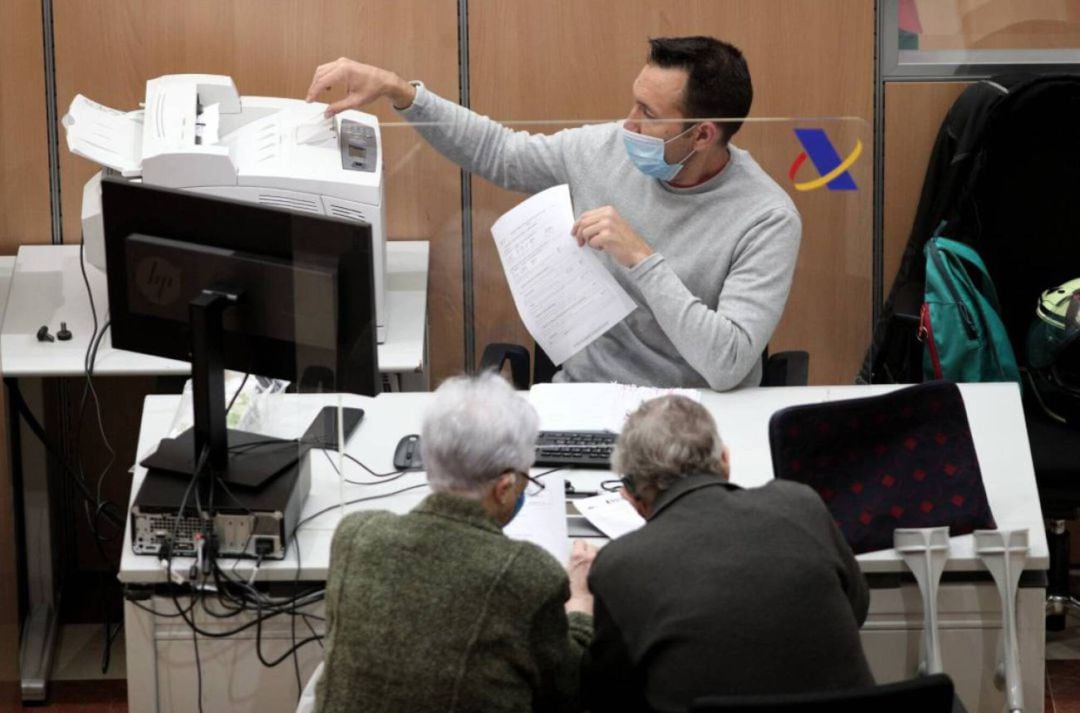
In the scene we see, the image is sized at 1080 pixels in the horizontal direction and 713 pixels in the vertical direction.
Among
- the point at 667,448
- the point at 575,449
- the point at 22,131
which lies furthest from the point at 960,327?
the point at 22,131

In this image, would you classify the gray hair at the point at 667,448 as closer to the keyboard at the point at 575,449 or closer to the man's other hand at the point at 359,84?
the keyboard at the point at 575,449

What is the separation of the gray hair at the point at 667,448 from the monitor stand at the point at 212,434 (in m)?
0.69

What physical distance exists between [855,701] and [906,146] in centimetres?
237

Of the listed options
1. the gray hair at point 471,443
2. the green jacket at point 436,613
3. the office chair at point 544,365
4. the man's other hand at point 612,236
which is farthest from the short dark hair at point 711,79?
the green jacket at point 436,613

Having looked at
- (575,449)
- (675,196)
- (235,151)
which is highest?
(235,151)

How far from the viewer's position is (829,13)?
3.82 meters

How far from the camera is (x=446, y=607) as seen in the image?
194 centimetres

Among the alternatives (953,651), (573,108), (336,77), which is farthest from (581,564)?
(573,108)

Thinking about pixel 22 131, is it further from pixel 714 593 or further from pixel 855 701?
pixel 855 701

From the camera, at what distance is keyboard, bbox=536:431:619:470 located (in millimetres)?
2771

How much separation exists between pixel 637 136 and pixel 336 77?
639 mm

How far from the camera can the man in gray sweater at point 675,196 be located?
3018 mm

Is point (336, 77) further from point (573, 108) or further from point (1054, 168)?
point (1054, 168)

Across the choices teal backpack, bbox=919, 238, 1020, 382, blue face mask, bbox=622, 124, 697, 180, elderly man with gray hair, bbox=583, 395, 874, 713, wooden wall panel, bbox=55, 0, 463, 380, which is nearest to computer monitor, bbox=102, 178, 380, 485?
elderly man with gray hair, bbox=583, 395, 874, 713
